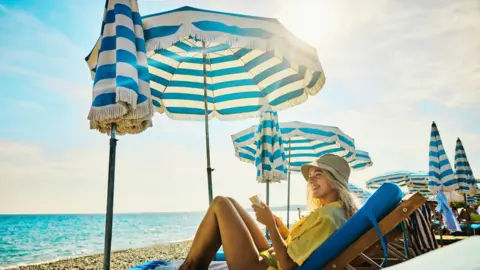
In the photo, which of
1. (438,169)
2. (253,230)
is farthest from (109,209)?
(438,169)

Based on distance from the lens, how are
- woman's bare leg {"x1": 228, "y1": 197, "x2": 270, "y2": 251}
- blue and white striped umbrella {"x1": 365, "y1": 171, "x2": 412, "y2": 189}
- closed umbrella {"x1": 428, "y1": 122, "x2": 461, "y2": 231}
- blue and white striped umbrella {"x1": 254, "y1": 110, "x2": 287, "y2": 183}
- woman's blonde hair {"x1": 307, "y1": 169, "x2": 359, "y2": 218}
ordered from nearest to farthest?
woman's blonde hair {"x1": 307, "y1": 169, "x2": 359, "y2": 218}, woman's bare leg {"x1": 228, "y1": 197, "x2": 270, "y2": 251}, blue and white striped umbrella {"x1": 254, "y1": 110, "x2": 287, "y2": 183}, closed umbrella {"x1": 428, "y1": 122, "x2": 461, "y2": 231}, blue and white striped umbrella {"x1": 365, "y1": 171, "x2": 412, "y2": 189}

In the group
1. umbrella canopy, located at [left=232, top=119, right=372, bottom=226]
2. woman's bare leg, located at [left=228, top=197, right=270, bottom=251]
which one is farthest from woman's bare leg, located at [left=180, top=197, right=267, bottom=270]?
umbrella canopy, located at [left=232, top=119, right=372, bottom=226]

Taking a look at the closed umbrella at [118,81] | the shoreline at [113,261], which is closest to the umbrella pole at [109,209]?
the closed umbrella at [118,81]

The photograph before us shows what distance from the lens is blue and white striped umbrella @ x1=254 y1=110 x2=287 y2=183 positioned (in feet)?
20.6

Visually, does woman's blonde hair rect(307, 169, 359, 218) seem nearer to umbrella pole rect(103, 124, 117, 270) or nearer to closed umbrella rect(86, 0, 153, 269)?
closed umbrella rect(86, 0, 153, 269)

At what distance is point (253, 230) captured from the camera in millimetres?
2922

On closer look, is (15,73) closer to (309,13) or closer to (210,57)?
(210,57)

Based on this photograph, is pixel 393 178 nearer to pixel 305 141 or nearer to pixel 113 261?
pixel 305 141

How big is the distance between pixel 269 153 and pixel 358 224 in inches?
167

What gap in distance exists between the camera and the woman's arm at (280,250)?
2.25 metres

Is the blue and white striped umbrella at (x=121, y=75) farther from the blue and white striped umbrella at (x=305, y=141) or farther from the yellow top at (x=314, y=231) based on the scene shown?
the blue and white striped umbrella at (x=305, y=141)

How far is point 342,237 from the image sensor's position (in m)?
2.11

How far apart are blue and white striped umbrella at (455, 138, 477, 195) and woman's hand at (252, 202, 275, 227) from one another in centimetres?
944

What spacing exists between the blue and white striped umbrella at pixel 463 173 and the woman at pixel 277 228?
8.75m
